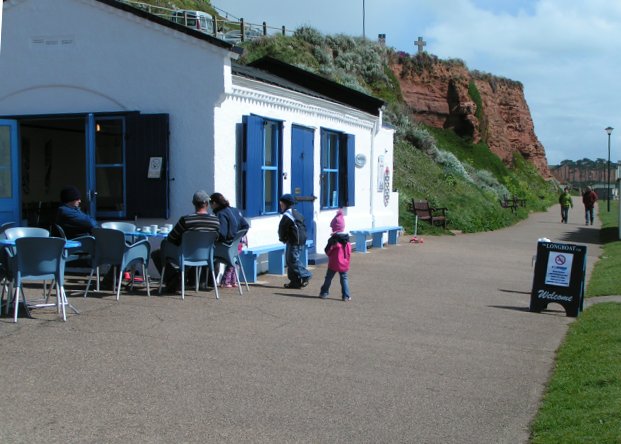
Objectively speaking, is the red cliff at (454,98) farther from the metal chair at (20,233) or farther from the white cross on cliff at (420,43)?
the metal chair at (20,233)

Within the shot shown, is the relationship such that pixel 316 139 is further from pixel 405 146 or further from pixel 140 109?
pixel 405 146

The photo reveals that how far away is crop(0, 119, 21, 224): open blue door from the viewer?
13102 mm

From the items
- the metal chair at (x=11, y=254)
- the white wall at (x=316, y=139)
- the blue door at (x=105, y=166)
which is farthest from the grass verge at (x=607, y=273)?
the metal chair at (x=11, y=254)

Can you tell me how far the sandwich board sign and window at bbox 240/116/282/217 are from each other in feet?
15.0

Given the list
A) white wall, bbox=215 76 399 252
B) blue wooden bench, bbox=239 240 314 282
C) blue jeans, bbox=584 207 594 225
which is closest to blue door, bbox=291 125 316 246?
white wall, bbox=215 76 399 252

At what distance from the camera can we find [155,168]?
12.5 meters

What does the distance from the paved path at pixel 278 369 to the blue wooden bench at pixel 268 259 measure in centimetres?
74

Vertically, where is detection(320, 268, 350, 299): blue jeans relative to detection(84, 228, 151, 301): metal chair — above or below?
below

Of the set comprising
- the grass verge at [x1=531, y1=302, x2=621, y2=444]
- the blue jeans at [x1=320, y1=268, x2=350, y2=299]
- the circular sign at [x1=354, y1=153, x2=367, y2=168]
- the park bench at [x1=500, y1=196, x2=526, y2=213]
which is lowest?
the grass verge at [x1=531, y1=302, x2=621, y2=444]

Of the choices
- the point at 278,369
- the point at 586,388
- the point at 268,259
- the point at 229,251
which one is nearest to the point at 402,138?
the point at 268,259

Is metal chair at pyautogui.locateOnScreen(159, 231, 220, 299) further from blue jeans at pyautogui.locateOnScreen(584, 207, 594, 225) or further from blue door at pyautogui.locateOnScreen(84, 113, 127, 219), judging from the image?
blue jeans at pyautogui.locateOnScreen(584, 207, 594, 225)

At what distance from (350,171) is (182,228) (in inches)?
300

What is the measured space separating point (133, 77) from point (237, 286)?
3.72 m

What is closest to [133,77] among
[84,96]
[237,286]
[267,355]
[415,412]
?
[84,96]
